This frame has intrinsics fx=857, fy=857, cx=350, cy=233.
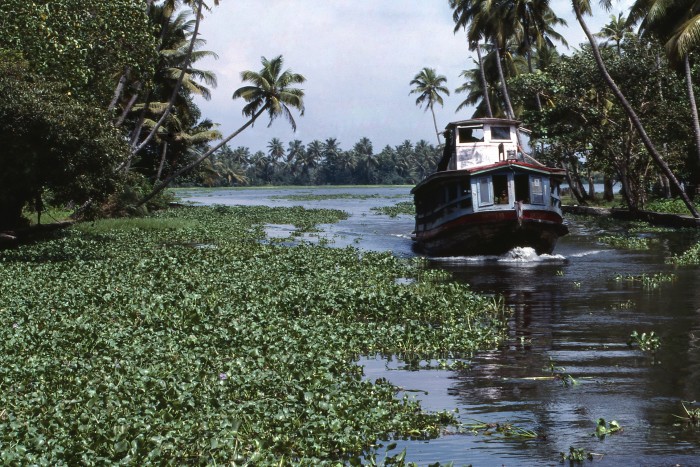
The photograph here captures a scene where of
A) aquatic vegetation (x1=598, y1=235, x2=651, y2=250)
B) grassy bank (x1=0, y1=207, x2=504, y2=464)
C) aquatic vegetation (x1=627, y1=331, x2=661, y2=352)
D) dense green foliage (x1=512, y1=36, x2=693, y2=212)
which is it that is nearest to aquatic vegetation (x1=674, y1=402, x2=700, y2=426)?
grassy bank (x1=0, y1=207, x2=504, y2=464)

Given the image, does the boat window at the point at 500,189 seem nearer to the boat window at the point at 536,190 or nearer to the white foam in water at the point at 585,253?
the boat window at the point at 536,190

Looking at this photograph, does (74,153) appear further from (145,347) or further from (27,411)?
(27,411)

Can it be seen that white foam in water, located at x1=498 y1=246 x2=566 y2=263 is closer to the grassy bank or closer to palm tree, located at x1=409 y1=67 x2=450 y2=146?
the grassy bank

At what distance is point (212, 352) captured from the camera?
11898 millimetres

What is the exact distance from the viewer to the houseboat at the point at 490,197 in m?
27.8

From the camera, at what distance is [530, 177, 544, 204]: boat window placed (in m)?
28.2

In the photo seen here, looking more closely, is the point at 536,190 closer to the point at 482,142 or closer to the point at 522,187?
the point at 522,187

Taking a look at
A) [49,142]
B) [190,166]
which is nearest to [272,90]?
[190,166]

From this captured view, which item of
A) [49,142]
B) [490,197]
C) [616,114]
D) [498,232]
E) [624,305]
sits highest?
[616,114]

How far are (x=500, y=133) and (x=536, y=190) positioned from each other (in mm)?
3672

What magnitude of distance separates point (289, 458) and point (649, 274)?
681 inches

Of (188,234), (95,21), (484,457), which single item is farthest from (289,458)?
(188,234)

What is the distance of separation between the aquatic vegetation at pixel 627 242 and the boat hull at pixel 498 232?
3396 mm

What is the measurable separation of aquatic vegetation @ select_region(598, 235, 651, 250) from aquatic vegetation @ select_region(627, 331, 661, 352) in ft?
59.0
